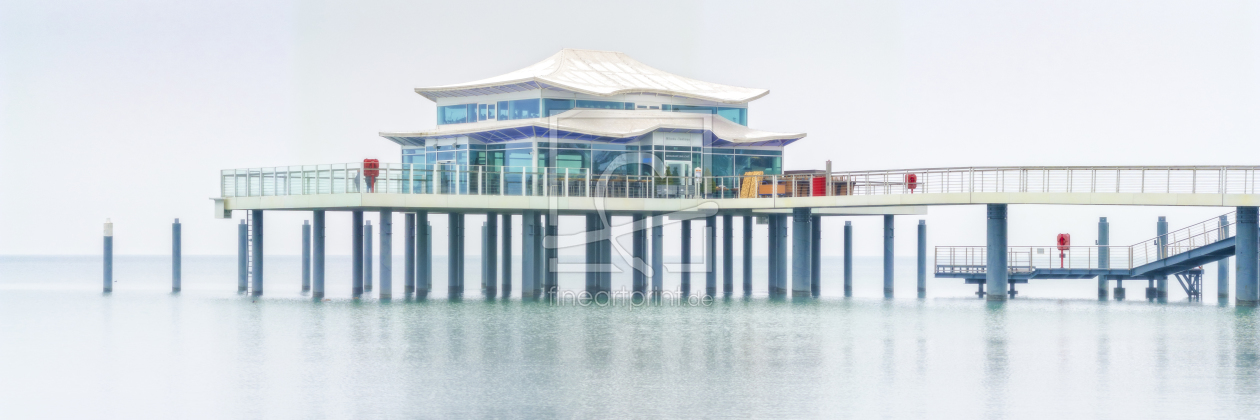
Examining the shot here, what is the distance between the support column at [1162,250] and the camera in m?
43.4

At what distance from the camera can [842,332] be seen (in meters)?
34.1

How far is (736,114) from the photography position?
4797 centimetres

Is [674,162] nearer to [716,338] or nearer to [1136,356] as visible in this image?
[716,338]

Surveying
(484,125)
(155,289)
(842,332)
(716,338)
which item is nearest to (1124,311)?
(842,332)

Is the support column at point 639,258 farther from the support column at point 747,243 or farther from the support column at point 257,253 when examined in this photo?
the support column at point 257,253

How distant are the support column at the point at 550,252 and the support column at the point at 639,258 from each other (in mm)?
3064

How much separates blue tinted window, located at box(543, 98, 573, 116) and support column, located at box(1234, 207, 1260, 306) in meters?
21.2

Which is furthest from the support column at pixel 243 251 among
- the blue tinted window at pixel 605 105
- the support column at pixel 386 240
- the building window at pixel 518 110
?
the blue tinted window at pixel 605 105

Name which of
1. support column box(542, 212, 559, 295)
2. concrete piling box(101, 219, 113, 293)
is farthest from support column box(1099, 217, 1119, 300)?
concrete piling box(101, 219, 113, 293)

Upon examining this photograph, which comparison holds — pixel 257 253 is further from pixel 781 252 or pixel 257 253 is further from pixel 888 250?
pixel 888 250

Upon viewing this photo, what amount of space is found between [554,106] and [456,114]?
4.07m

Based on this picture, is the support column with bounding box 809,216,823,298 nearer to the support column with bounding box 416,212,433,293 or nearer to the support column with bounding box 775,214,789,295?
the support column with bounding box 775,214,789,295

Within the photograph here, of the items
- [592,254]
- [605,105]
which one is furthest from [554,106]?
[592,254]

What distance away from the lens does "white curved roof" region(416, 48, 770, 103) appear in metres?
45.0
